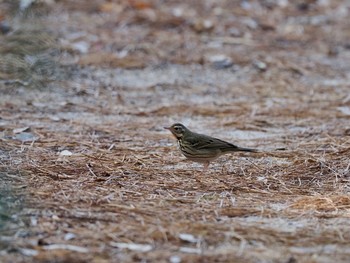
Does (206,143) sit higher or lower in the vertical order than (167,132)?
higher

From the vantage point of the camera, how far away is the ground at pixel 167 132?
446 centimetres

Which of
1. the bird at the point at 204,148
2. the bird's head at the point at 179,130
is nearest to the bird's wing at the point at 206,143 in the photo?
the bird at the point at 204,148

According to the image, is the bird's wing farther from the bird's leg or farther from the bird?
the bird's leg

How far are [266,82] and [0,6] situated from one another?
3.37 metres

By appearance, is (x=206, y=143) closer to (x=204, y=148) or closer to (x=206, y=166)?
(x=204, y=148)

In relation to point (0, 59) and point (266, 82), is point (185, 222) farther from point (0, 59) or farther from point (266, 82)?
point (266, 82)

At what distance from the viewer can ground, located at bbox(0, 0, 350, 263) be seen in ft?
14.6

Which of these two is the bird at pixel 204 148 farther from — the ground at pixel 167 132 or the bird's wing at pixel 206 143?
the ground at pixel 167 132

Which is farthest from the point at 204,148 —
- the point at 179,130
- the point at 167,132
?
the point at 167,132

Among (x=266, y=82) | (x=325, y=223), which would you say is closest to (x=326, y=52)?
(x=266, y=82)

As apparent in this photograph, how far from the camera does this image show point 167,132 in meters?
7.36

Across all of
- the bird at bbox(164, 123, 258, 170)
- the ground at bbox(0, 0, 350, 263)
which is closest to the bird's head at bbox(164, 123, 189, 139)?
the bird at bbox(164, 123, 258, 170)

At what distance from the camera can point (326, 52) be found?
1098 cm

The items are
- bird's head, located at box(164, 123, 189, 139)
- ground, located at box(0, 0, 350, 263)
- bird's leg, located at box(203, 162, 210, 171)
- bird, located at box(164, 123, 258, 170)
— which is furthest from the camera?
bird's head, located at box(164, 123, 189, 139)
